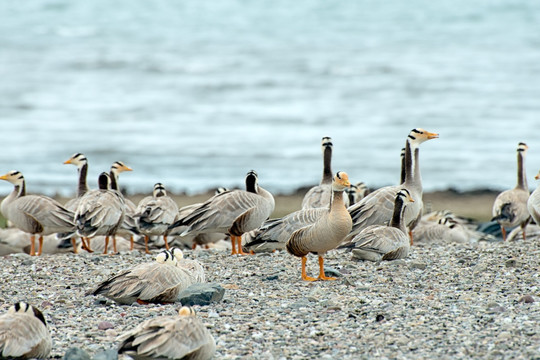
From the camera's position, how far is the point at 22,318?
6.70 metres

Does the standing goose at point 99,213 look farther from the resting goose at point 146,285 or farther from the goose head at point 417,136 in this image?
the goose head at point 417,136

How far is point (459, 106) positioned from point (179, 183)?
14.6m

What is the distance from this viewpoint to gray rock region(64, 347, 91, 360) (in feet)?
21.5

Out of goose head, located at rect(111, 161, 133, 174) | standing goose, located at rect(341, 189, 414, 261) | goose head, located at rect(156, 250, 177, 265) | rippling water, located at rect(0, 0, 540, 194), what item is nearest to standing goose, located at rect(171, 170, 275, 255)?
standing goose, located at rect(341, 189, 414, 261)

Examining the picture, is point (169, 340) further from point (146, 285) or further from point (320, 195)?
→ point (320, 195)

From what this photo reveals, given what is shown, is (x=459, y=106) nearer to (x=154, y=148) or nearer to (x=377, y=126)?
(x=377, y=126)

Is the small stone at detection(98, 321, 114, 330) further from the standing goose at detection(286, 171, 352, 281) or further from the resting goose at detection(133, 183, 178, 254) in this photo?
the resting goose at detection(133, 183, 178, 254)

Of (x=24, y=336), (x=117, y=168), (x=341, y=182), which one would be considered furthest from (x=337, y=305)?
(x=117, y=168)

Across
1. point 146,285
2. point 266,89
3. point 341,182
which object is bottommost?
point 146,285

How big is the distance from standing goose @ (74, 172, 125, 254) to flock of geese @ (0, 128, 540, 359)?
14 millimetres

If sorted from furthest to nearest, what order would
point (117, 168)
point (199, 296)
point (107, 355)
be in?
point (117, 168), point (199, 296), point (107, 355)

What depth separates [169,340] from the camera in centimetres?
639

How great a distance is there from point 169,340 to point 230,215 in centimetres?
551

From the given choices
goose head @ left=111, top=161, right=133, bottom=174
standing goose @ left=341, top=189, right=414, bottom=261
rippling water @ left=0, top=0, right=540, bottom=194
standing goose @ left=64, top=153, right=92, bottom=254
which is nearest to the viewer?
standing goose @ left=341, top=189, right=414, bottom=261
